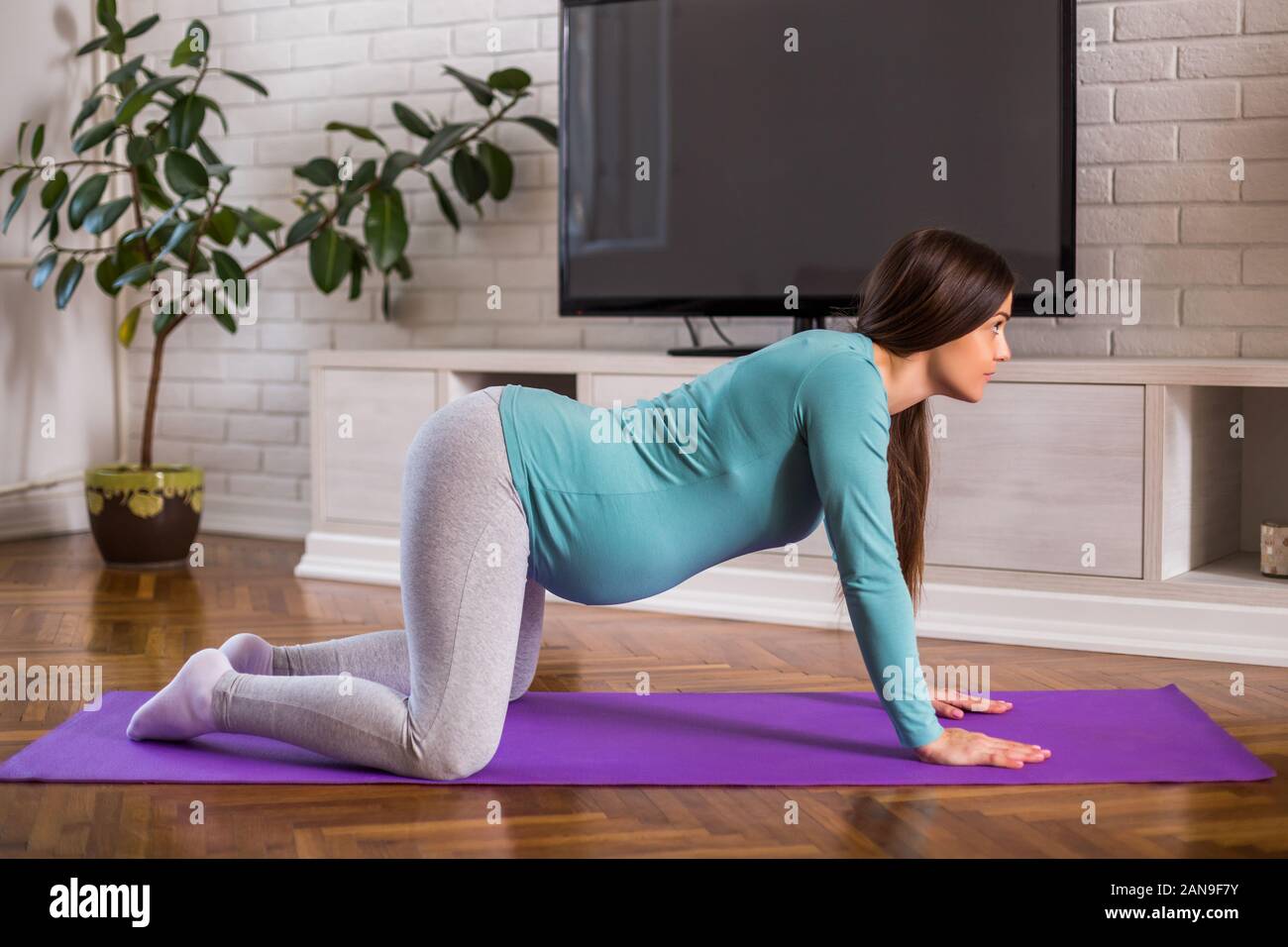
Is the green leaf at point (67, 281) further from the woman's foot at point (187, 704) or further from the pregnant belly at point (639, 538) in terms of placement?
the pregnant belly at point (639, 538)

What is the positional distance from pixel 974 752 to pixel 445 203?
2548mm

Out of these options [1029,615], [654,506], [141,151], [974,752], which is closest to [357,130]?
[141,151]

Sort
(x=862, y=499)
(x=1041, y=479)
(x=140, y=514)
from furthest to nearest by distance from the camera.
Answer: (x=140, y=514) → (x=1041, y=479) → (x=862, y=499)

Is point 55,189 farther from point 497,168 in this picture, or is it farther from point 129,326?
point 497,168

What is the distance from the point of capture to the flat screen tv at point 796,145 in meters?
3.13

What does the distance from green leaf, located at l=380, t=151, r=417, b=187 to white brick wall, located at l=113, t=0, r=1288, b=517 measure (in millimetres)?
379

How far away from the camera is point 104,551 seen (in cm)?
411

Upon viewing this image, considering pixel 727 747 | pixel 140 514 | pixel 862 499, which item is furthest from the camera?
pixel 140 514

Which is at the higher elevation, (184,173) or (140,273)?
(184,173)

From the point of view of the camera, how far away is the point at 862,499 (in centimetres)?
194

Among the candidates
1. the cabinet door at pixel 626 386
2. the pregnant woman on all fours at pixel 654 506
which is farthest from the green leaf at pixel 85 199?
the pregnant woman on all fours at pixel 654 506

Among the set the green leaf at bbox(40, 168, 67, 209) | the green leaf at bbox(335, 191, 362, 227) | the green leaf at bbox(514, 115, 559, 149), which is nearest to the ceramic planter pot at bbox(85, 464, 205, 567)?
the green leaf at bbox(40, 168, 67, 209)

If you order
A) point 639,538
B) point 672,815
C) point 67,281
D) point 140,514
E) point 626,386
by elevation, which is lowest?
point 672,815
